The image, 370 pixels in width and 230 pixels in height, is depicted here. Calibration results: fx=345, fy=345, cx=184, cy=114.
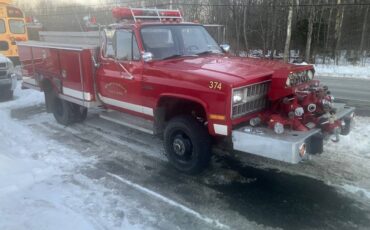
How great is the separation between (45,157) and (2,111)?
14.1 feet

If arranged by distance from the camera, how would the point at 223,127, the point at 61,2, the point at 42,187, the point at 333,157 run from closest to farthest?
the point at 223,127 → the point at 42,187 → the point at 333,157 → the point at 61,2

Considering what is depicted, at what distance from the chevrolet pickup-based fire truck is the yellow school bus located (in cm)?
1279

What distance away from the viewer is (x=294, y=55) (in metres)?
25.1

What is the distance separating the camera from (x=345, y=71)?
19.5 m

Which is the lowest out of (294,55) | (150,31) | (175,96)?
(294,55)

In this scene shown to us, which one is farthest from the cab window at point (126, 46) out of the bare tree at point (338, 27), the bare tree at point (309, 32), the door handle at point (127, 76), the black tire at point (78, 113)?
the bare tree at point (338, 27)

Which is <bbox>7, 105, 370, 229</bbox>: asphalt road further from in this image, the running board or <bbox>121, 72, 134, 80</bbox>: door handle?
<bbox>121, 72, 134, 80</bbox>: door handle

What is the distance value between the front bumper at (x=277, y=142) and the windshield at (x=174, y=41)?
1966mm

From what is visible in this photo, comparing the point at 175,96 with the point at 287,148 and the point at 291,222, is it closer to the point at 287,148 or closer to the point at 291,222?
the point at 287,148

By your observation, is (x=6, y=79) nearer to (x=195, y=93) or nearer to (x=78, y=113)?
(x=78, y=113)

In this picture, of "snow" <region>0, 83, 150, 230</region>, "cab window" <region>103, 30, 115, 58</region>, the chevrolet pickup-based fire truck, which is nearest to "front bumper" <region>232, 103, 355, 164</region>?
the chevrolet pickup-based fire truck

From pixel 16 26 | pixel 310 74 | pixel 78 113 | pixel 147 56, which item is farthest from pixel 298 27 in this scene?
pixel 147 56

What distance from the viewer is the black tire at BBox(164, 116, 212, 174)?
16.6ft

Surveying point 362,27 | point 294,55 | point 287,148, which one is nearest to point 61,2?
point 294,55
